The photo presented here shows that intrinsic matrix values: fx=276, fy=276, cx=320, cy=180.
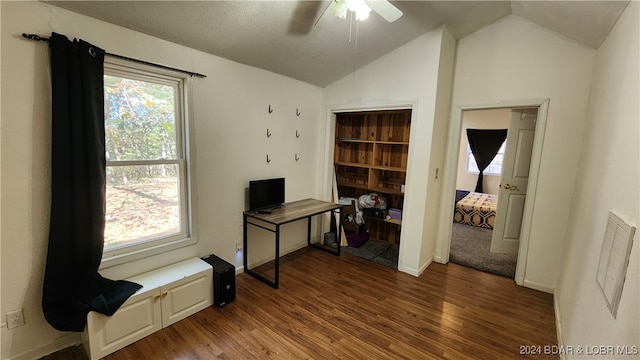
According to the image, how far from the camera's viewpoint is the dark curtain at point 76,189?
5.67 feet

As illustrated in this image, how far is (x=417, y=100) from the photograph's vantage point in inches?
117

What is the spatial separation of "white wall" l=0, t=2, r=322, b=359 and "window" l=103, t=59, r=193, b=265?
0.38 feet

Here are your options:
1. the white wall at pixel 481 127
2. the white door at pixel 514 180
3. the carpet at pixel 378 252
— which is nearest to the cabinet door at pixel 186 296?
the carpet at pixel 378 252

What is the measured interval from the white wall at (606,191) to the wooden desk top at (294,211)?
223cm

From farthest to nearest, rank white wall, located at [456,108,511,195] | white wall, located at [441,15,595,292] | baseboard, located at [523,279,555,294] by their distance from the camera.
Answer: white wall, located at [456,108,511,195]
baseboard, located at [523,279,555,294]
white wall, located at [441,15,595,292]

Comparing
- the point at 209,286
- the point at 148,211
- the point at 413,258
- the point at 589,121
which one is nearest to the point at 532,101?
the point at 589,121

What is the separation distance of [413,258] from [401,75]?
208cm

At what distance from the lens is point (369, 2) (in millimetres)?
1869

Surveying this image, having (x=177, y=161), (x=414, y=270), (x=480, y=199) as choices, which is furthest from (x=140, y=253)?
(x=480, y=199)

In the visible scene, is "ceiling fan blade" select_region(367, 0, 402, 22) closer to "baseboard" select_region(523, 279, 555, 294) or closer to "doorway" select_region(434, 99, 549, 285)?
"doorway" select_region(434, 99, 549, 285)

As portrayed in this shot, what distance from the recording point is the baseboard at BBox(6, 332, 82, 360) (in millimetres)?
1800

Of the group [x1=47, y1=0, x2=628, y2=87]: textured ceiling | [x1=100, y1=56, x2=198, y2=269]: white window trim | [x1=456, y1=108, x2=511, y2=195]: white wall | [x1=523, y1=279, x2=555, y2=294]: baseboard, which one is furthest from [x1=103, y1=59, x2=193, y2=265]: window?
[x1=456, y1=108, x2=511, y2=195]: white wall

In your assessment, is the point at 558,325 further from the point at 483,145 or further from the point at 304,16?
the point at 483,145

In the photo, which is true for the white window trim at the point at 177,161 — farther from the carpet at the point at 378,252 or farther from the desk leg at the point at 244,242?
the carpet at the point at 378,252
